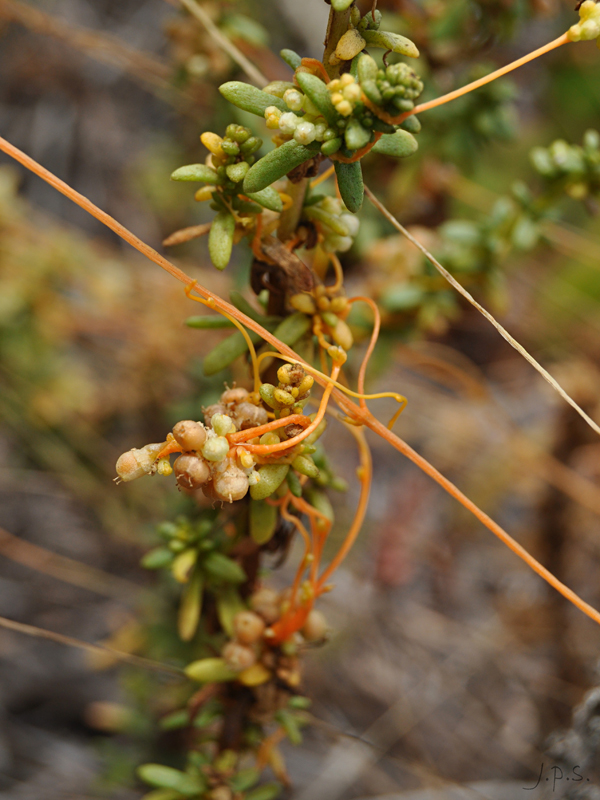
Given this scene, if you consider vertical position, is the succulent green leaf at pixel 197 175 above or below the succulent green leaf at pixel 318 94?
below

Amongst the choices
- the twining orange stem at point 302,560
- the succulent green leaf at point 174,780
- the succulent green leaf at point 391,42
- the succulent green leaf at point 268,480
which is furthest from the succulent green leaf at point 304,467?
the succulent green leaf at point 174,780

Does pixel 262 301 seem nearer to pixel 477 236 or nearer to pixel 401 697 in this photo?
pixel 477 236

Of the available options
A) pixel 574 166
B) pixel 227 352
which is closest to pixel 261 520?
pixel 227 352

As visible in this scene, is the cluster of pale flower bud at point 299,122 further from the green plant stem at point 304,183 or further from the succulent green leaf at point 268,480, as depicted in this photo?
the succulent green leaf at point 268,480

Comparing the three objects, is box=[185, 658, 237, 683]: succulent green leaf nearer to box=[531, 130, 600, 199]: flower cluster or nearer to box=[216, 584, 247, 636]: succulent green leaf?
box=[216, 584, 247, 636]: succulent green leaf

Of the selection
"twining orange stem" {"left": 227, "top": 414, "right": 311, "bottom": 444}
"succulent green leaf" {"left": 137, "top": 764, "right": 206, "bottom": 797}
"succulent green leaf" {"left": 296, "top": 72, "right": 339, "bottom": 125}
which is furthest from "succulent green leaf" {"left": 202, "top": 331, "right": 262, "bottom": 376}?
"succulent green leaf" {"left": 137, "top": 764, "right": 206, "bottom": 797}

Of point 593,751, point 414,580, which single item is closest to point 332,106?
point 593,751
